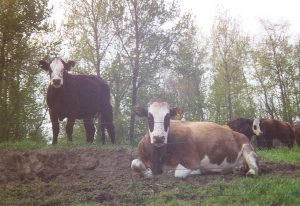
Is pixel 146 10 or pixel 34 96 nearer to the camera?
pixel 34 96

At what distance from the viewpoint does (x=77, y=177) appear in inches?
354

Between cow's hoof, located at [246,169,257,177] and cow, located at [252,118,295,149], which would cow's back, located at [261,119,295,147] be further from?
cow's hoof, located at [246,169,257,177]

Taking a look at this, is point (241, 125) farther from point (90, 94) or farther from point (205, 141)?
point (205, 141)

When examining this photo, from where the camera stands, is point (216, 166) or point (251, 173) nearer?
point (251, 173)

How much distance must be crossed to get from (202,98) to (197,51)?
367cm

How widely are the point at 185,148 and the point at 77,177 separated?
2.27 m

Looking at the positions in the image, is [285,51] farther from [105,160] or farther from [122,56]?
[105,160]

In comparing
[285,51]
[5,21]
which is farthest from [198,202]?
[285,51]

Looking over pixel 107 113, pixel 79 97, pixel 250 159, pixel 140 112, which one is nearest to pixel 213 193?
pixel 250 159

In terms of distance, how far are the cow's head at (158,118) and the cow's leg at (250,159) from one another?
175 cm

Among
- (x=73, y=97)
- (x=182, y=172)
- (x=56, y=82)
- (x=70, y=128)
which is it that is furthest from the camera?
(x=73, y=97)

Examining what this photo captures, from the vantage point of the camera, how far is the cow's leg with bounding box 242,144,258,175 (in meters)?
9.27

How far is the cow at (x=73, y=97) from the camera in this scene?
42.4ft

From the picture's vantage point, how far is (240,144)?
33.6 feet
